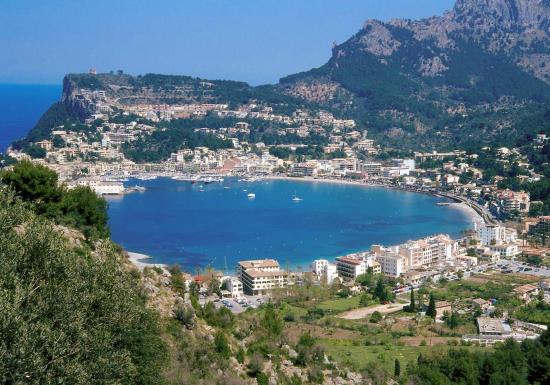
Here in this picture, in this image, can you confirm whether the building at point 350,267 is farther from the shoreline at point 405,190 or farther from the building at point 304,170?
the building at point 304,170

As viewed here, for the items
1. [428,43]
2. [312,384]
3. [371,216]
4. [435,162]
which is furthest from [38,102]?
[312,384]

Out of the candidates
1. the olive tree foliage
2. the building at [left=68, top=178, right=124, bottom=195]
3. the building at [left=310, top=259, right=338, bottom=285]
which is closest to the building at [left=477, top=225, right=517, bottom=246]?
the building at [left=310, top=259, right=338, bottom=285]

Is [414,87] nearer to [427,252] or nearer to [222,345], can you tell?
[427,252]

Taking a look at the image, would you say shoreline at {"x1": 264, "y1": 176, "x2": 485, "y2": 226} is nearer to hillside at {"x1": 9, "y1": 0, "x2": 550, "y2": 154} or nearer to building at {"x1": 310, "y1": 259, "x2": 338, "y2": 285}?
hillside at {"x1": 9, "y1": 0, "x2": 550, "y2": 154}

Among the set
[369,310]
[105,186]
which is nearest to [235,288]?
[369,310]

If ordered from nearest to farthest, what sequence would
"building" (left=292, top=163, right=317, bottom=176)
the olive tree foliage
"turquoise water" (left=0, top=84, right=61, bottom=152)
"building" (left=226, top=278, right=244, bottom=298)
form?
the olive tree foliage < "building" (left=226, top=278, right=244, bottom=298) < "building" (left=292, top=163, right=317, bottom=176) < "turquoise water" (left=0, top=84, right=61, bottom=152)

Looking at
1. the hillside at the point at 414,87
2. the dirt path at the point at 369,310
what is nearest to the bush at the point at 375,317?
the dirt path at the point at 369,310
